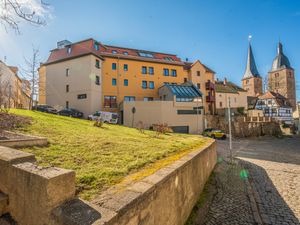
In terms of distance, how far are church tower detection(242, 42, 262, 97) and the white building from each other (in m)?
16.4

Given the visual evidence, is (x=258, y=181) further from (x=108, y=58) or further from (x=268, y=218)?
(x=108, y=58)

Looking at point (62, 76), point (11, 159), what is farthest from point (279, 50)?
point (11, 159)

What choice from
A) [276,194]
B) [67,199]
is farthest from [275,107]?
[67,199]

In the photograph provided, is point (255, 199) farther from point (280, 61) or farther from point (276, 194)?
point (280, 61)

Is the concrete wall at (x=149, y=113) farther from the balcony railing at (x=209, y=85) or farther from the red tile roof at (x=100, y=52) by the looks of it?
the balcony railing at (x=209, y=85)

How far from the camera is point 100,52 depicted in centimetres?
2945

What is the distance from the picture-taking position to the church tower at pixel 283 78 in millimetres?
61444

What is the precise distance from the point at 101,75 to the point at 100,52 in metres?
4.15

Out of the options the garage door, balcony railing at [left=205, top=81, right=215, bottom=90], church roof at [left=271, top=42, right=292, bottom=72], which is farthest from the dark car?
church roof at [left=271, top=42, right=292, bottom=72]

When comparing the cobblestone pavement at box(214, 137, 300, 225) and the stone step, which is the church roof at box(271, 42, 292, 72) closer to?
the cobblestone pavement at box(214, 137, 300, 225)

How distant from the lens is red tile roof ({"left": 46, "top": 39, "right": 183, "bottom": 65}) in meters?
27.8

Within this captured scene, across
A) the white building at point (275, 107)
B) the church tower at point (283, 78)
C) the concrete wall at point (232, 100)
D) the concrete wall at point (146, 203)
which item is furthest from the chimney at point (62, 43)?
the church tower at point (283, 78)

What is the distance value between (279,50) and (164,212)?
8239 cm

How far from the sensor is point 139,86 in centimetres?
3212
